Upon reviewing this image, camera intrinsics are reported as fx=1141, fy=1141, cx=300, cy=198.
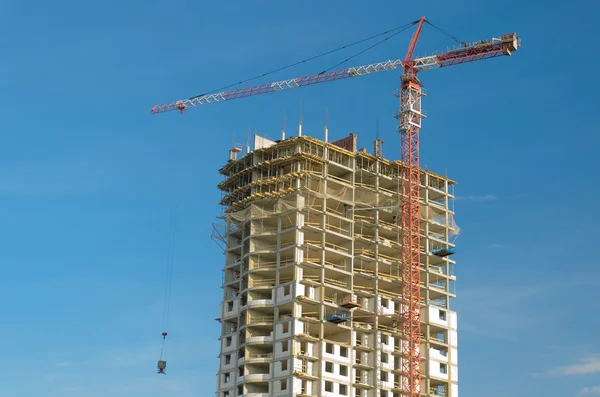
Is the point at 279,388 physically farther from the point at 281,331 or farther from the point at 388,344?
the point at 388,344

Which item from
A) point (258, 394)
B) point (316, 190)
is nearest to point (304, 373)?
point (258, 394)

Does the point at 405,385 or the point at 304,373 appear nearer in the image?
the point at 304,373

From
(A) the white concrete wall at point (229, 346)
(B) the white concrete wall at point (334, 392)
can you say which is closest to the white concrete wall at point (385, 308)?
(B) the white concrete wall at point (334, 392)

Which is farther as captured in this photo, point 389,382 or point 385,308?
point 385,308

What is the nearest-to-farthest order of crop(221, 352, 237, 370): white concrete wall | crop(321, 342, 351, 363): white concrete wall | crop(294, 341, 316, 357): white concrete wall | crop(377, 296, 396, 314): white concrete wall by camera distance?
1. crop(294, 341, 316, 357): white concrete wall
2. crop(321, 342, 351, 363): white concrete wall
3. crop(221, 352, 237, 370): white concrete wall
4. crop(377, 296, 396, 314): white concrete wall

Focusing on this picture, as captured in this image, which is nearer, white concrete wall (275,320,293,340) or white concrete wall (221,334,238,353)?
white concrete wall (275,320,293,340)

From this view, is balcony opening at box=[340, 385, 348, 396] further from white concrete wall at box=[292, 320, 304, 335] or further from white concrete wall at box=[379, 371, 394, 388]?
white concrete wall at box=[292, 320, 304, 335]

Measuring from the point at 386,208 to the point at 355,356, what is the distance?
2701 cm

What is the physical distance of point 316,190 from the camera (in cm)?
19462

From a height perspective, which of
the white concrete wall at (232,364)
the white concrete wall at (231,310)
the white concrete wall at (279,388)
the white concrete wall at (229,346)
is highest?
the white concrete wall at (231,310)

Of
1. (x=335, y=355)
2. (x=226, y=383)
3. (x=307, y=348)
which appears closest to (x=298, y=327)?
(x=307, y=348)

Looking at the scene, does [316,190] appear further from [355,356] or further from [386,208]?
[355,356]

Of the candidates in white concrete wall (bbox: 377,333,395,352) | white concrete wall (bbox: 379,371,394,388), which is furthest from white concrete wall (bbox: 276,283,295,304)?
white concrete wall (bbox: 379,371,394,388)

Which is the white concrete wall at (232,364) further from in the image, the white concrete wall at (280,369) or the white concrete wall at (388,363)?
the white concrete wall at (388,363)
